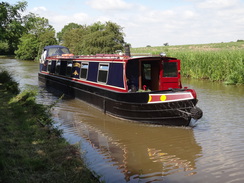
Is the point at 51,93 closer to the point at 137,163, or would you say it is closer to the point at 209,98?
the point at 209,98

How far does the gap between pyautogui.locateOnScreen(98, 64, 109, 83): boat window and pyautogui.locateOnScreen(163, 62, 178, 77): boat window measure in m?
2.14

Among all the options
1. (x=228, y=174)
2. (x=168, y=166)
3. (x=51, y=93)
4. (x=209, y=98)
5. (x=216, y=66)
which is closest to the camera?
(x=228, y=174)

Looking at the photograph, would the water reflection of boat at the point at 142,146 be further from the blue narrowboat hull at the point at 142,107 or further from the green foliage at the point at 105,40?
the green foliage at the point at 105,40

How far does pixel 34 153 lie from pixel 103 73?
235 inches

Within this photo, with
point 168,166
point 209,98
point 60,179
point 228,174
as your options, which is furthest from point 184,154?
point 209,98

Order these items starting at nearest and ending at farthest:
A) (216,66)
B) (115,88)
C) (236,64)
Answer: (115,88), (236,64), (216,66)

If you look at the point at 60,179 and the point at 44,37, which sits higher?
the point at 44,37

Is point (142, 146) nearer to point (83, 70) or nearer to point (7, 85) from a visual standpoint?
point (83, 70)

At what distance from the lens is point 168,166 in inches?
228

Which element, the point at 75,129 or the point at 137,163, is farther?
the point at 75,129

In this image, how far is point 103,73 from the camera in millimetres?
10766

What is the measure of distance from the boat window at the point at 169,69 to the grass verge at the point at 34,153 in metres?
4.19

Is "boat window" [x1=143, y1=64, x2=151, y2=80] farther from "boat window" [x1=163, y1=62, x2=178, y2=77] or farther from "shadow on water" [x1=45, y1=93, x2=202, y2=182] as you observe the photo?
"shadow on water" [x1=45, y1=93, x2=202, y2=182]

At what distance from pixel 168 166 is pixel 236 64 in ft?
46.4
